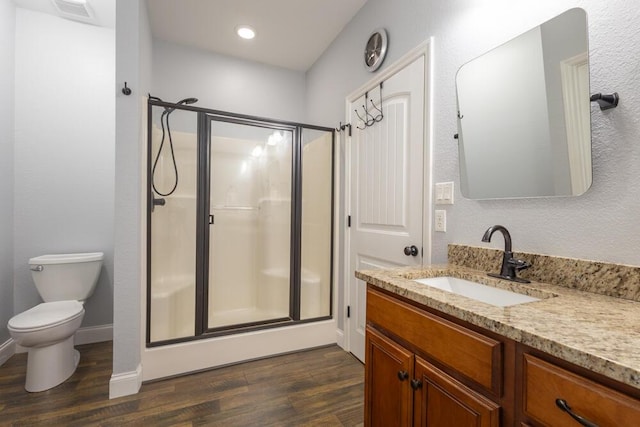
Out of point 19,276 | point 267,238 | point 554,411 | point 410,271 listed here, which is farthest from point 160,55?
point 554,411

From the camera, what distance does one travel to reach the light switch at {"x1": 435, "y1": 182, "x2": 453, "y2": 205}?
153 cm

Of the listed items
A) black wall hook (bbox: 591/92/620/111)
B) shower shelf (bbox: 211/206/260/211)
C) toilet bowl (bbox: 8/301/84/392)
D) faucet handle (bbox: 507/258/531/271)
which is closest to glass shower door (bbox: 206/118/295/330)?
shower shelf (bbox: 211/206/260/211)

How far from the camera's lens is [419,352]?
0.99m

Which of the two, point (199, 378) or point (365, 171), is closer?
point (199, 378)

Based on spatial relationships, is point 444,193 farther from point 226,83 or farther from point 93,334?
point 93,334

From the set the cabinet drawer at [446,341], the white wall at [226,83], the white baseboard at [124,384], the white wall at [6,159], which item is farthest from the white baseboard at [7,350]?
the cabinet drawer at [446,341]

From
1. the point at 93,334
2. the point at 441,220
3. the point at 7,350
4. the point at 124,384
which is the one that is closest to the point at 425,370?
the point at 441,220

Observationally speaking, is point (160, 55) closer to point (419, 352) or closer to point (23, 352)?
point (23, 352)

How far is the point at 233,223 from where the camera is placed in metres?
2.59

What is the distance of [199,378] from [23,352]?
1564 mm

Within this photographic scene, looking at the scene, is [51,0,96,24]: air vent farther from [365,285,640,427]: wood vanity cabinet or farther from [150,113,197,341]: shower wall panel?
[365,285,640,427]: wood vanity cabinet

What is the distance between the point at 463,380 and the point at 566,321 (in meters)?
0.31

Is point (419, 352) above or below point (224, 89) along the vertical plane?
below

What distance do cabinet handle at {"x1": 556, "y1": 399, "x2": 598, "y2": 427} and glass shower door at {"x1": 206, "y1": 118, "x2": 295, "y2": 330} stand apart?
2.10m
